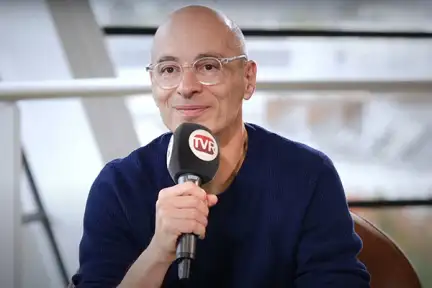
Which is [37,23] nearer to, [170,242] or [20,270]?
[20,270]

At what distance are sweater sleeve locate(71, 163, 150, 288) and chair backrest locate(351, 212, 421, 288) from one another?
512mm

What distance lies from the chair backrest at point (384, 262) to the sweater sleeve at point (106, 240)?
0.51m

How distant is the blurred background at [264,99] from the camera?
174 cm

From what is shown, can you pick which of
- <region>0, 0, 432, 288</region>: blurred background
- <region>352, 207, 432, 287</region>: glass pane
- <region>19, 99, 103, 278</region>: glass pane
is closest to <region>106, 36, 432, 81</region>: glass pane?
<region>0, 0, 432, 288</region>: blurred background

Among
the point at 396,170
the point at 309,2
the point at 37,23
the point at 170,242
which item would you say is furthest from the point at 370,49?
the point at 170,242

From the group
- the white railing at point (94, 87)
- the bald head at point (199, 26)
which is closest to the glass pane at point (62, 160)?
the white railing at point (94, 87)

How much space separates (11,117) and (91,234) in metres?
0.67

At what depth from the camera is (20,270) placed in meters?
1.69

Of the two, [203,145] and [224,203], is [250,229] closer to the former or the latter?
[224,203]

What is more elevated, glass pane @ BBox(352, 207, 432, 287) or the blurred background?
the blurred background

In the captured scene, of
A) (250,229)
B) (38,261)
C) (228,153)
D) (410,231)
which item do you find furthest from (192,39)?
(410,231)

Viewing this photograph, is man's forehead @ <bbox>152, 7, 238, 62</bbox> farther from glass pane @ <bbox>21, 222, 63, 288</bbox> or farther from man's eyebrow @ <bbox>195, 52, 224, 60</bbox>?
glass pane @ <bbox>21, 222, 63, 288</bbox>

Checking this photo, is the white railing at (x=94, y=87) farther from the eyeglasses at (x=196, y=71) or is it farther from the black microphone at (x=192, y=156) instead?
the black microphone at (x=192, y=156)

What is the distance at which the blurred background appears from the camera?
68.3 inches
